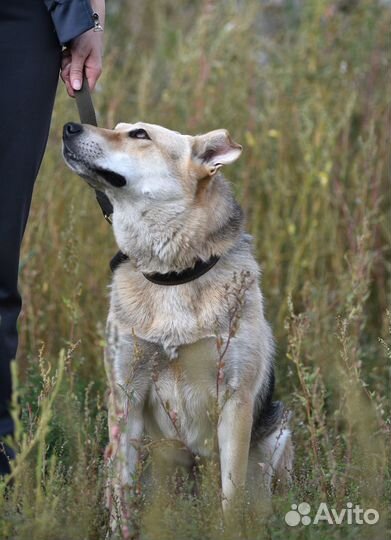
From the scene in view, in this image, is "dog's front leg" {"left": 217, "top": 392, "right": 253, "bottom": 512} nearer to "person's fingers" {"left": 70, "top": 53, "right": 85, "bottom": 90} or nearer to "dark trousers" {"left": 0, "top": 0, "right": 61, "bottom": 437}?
"dark trousers" {"left": 0, "top": 0, "right": 61, "bottom": 437}

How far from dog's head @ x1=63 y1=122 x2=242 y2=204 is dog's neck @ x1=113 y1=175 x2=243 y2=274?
51 millimetres

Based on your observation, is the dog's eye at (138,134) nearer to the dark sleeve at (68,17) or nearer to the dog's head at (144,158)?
the dog's head at (144,158)

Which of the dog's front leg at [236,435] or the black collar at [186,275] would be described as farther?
the black collar at [186,275]

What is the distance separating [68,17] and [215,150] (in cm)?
82

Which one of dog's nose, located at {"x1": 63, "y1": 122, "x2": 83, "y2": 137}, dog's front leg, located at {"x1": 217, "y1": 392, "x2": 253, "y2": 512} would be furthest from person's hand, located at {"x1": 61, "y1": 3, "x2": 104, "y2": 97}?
dog's front leg, located at {"x1": 217, "y1": 392, "x2": 253, "y2": 512}

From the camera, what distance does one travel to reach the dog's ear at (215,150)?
3312mm

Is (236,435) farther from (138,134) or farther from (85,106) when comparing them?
(85,106)

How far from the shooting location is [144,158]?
331 cm

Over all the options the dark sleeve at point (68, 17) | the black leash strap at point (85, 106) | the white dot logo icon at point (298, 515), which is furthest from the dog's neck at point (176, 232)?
the white dot logo icon at point (298, 515)

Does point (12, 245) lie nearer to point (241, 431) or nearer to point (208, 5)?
point (241, 431)

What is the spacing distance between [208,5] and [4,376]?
3.19m

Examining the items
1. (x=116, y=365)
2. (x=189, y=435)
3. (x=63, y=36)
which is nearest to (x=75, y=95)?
(x=63, y=36)

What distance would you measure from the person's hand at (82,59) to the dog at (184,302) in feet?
0.56

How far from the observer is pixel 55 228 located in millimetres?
4621
